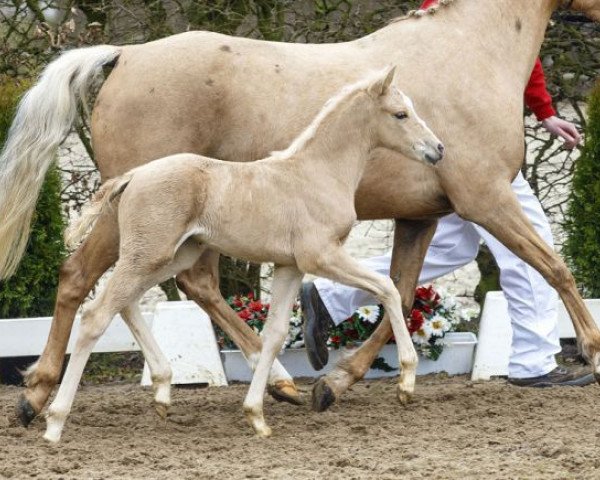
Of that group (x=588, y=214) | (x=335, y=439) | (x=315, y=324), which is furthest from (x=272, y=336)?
(x=588, y=214)

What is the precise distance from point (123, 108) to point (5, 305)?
2.16 meters

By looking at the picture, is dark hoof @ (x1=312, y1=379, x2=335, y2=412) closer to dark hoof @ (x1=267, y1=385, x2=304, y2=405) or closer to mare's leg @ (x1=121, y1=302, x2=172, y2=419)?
dark hoof @ (x1=267, y1=385, x2=304, y2=405)

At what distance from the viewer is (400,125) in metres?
5.01

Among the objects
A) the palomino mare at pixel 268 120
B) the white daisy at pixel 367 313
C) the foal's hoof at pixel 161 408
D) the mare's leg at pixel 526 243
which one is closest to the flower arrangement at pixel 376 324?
the white daisy at pixel 367 313

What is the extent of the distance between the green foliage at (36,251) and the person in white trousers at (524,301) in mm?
1617

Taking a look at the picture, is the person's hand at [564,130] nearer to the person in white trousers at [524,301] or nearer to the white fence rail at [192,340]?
the person in white trousers at [524,301]

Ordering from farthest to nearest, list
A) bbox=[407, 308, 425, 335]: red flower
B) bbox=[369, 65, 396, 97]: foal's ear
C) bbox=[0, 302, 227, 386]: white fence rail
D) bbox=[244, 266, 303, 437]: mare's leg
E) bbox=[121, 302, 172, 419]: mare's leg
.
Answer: bbox=[407, 308, 425, 335]: red flower < bbox=[0, 302, 227, 386]: white fence rail < bbox=[121, 302, 172, 419]: mare's leg < bbox=[244, 266, 303, 437]: mare's leg < bbox=[369, 65, 396, 97]: foal's ear

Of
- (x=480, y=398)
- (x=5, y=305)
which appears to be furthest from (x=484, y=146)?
(x=5, y=305)

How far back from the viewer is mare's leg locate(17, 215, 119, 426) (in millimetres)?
5422

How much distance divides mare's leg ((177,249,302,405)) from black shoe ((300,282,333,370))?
51cm

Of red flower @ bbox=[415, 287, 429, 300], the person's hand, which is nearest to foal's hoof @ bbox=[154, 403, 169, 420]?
red flower @ bbox=[415, 287, 429, 300]

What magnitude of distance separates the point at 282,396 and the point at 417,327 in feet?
4.40

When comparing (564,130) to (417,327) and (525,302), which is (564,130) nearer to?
(525,302)

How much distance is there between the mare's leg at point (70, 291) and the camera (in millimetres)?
5422
